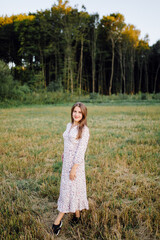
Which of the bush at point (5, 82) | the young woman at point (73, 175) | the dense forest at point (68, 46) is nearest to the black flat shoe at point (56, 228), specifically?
the young woman at point (73, 175)

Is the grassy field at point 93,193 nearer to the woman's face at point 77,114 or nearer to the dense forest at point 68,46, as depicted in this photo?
the woman's face at point 77,114

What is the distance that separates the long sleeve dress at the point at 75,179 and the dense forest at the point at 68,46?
2177 cm

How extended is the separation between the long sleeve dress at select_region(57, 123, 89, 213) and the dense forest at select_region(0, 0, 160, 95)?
21.8 metres

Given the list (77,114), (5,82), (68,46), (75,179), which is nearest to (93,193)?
(75,179)

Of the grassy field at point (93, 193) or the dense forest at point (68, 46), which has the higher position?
the dense forest at point (68, 46)

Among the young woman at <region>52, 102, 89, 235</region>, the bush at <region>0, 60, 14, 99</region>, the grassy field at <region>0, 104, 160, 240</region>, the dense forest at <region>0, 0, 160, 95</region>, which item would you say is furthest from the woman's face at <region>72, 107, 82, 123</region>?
the dense forest at <region>0, 0, 160, 95</region>

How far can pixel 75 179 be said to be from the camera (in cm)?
199

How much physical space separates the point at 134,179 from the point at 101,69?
31.8 m

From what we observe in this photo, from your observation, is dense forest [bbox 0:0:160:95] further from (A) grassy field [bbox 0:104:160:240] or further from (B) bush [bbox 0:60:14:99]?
(A) grassy field [bbox 0:104:160:240]

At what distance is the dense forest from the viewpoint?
83.5ft

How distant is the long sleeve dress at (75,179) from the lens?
1958 mm

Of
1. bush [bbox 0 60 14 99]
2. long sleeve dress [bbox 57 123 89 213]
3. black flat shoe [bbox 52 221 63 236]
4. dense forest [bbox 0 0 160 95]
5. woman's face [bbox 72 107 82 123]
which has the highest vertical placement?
dense forest [bbox 0 0 160 95]

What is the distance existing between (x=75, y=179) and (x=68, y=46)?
26.3m

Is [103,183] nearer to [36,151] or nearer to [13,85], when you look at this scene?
[36,151]
